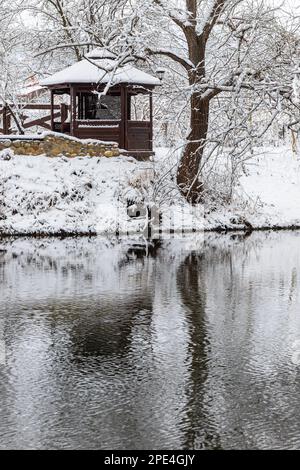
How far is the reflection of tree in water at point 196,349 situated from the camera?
668 centimetres

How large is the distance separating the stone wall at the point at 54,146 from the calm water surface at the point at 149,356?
971 cm

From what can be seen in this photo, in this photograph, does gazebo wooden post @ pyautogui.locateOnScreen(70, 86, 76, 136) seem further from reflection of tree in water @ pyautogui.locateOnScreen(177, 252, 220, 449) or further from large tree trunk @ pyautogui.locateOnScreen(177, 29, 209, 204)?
reflection of tree in water @ pyautogui.locateOnScreen(177, 252, 220, 449)

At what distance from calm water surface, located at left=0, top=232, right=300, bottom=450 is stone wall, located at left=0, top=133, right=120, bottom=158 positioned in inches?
382

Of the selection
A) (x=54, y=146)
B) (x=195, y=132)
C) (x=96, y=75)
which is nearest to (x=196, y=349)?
(x=195, y=132)

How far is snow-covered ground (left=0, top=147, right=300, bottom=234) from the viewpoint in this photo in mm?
24500

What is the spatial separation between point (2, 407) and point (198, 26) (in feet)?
67.8

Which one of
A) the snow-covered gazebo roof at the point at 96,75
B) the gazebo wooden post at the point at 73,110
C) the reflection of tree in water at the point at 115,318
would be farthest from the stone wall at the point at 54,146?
the reflection of tree in water at the point at 115,318

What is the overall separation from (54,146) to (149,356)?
59.4 feet

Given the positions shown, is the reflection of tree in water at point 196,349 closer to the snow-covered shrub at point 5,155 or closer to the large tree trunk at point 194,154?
the large tree trunk at point 194,154

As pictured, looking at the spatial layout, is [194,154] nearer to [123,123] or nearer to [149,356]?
[123,123]

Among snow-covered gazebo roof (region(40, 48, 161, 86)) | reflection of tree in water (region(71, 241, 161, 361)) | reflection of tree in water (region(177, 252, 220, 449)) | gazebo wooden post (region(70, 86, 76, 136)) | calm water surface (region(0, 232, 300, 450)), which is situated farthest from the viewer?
gazebo wooden post (region(70, 86, 76, 136))

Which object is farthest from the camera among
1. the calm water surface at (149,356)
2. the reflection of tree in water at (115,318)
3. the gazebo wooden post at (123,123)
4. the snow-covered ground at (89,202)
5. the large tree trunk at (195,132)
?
the gazebo wooden post at (123,123)

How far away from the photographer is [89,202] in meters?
25.5

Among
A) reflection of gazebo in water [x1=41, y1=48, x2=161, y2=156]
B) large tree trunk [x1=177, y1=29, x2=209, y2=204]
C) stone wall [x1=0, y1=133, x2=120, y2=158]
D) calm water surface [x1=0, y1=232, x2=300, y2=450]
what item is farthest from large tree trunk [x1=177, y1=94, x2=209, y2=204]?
calm water surface [x1=0, y1=232, x2=300, y2=450]
